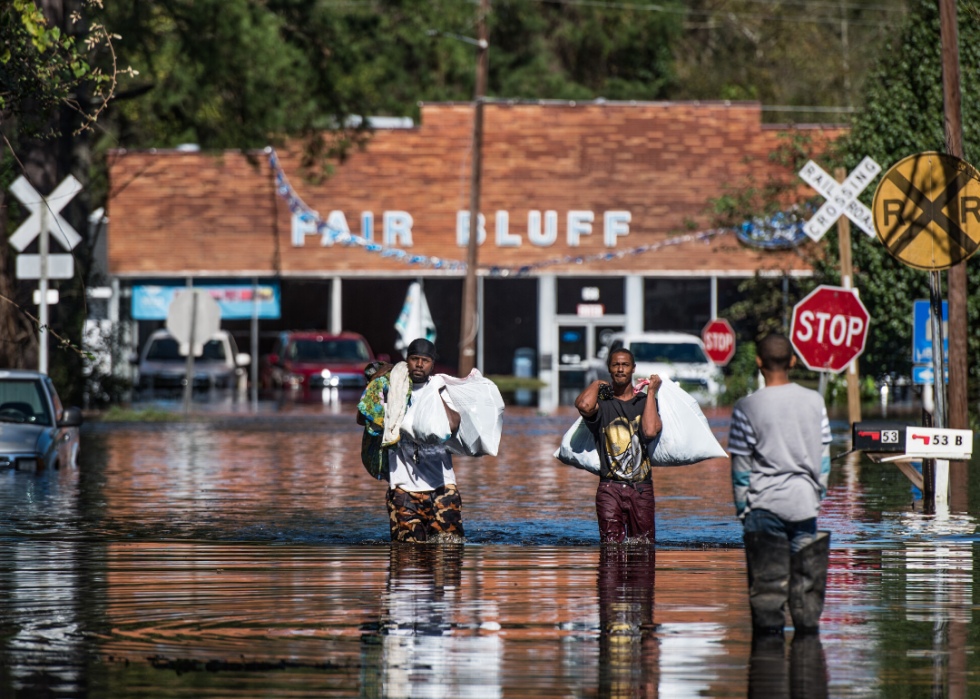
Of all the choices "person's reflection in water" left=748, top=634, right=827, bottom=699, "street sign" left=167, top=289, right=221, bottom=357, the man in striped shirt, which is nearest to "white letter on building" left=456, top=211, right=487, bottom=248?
"street sign" left=167, top=289, right=221, bottom=357

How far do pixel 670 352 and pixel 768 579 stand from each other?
2882cm

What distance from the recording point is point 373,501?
15.8 meters

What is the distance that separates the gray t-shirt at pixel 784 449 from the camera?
7867mm

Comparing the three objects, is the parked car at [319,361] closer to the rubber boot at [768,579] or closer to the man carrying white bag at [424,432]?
the man carrying white bag at [424,432]

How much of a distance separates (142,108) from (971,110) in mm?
24245

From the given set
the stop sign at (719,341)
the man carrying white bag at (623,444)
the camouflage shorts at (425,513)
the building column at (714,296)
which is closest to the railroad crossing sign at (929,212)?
the man carrying white bag at (623,444)

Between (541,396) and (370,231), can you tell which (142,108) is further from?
(541,396)

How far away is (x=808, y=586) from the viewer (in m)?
7.91

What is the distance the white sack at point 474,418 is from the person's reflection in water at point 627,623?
1116 mm

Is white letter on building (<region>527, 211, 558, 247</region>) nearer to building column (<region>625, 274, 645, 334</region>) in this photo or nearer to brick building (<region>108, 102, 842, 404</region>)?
brick building (<region>108, 102, 842, 404</region>)

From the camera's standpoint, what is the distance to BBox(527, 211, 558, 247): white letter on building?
44844 millimetres

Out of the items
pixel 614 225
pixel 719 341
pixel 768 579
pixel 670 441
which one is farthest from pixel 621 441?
pixel 614 225

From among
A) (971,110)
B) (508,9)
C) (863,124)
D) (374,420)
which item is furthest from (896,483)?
(508,9)

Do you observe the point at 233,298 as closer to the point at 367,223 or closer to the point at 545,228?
the point at 367,223
